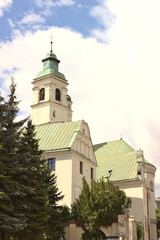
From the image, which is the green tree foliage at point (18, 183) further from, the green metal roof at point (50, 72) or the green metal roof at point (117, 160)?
the green metal roof at point (50, 72)

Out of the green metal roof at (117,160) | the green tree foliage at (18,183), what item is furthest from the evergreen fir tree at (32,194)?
the green metal roof at (117,160)

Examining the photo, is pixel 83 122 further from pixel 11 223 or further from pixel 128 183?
pixel 11 223

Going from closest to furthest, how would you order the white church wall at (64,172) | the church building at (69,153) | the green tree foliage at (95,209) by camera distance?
1. the green tree foliage at (95,209)
2. the white church wall at (64,172)
3. the church building at (69,153)

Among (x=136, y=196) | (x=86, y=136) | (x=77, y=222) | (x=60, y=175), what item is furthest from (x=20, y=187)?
(x=136, y=196)

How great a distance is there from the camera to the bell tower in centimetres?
6262

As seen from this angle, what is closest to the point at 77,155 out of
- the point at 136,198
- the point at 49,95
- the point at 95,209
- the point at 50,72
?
the point at 95,209

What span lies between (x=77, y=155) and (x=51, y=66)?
28309mm

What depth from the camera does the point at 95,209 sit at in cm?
3194

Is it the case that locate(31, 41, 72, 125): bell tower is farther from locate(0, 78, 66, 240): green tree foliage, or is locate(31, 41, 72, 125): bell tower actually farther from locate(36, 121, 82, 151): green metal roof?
locate(0, 78, 66, 240): green tree foliage

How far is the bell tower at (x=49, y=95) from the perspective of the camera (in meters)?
62.6

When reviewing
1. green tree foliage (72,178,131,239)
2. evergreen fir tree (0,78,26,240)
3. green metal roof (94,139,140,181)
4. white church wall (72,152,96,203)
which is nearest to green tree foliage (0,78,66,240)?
evergreen fir tree (0,78,26,240)

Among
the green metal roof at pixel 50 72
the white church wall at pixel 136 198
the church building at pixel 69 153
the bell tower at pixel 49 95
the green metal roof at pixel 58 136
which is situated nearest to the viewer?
the church building at pixel 69 153

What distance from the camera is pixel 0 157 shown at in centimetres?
2153

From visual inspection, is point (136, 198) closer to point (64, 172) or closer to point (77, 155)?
point (77, 155)
